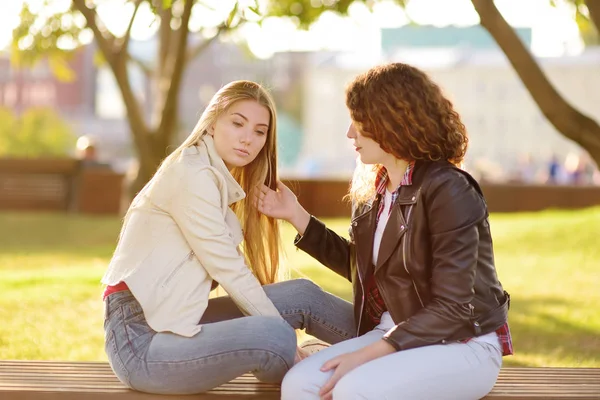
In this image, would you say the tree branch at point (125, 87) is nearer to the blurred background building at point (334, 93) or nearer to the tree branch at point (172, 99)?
the tree branch at point (172, 99)

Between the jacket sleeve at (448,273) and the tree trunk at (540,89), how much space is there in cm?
313

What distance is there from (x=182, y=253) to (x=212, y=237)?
0.13m

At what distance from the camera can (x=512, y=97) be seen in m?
68.6

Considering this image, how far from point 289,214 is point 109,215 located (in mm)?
15834

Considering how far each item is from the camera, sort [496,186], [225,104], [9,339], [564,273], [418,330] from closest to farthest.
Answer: [418,330] < [225,104] < [9,339] < [564,273] < [496,186]

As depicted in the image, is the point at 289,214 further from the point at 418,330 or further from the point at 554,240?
the point at 554,240

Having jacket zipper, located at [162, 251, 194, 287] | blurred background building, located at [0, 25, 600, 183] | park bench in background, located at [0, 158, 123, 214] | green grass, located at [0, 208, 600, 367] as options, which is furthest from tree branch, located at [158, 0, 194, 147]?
blurred background building, located at [0, 25, 600, 183]

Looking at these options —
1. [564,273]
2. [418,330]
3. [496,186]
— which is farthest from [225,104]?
[496,186]

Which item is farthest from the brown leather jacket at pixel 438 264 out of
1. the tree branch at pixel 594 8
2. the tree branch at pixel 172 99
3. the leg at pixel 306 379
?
the tree branch at pixel 172 99

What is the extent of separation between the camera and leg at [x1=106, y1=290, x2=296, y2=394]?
327 cm

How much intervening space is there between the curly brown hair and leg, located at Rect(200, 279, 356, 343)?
31.0 inches

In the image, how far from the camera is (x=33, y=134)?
57.5 meters

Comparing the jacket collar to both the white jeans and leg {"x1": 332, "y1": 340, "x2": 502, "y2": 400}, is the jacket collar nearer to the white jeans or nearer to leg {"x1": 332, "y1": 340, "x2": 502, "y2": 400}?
the white jeans

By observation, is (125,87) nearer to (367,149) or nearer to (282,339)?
(367,149)
